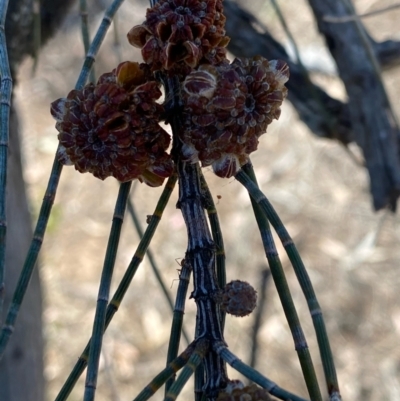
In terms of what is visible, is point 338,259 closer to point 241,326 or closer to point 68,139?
point 241,326

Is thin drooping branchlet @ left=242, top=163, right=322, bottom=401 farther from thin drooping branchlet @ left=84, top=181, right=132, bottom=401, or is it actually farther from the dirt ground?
the dirt ground

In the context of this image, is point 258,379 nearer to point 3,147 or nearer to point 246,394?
point 246,394

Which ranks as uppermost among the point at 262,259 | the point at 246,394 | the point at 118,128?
the point at 262,259

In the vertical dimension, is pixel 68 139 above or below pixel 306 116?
below

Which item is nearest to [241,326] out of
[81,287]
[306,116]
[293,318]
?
[81,287]

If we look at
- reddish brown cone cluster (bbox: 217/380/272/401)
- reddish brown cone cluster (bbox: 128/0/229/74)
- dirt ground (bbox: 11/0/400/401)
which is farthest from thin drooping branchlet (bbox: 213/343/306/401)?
dirt ground (bbox: 11/0/400/401)

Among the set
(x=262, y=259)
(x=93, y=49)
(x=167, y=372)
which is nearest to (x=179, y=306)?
(x=167, y=372)
